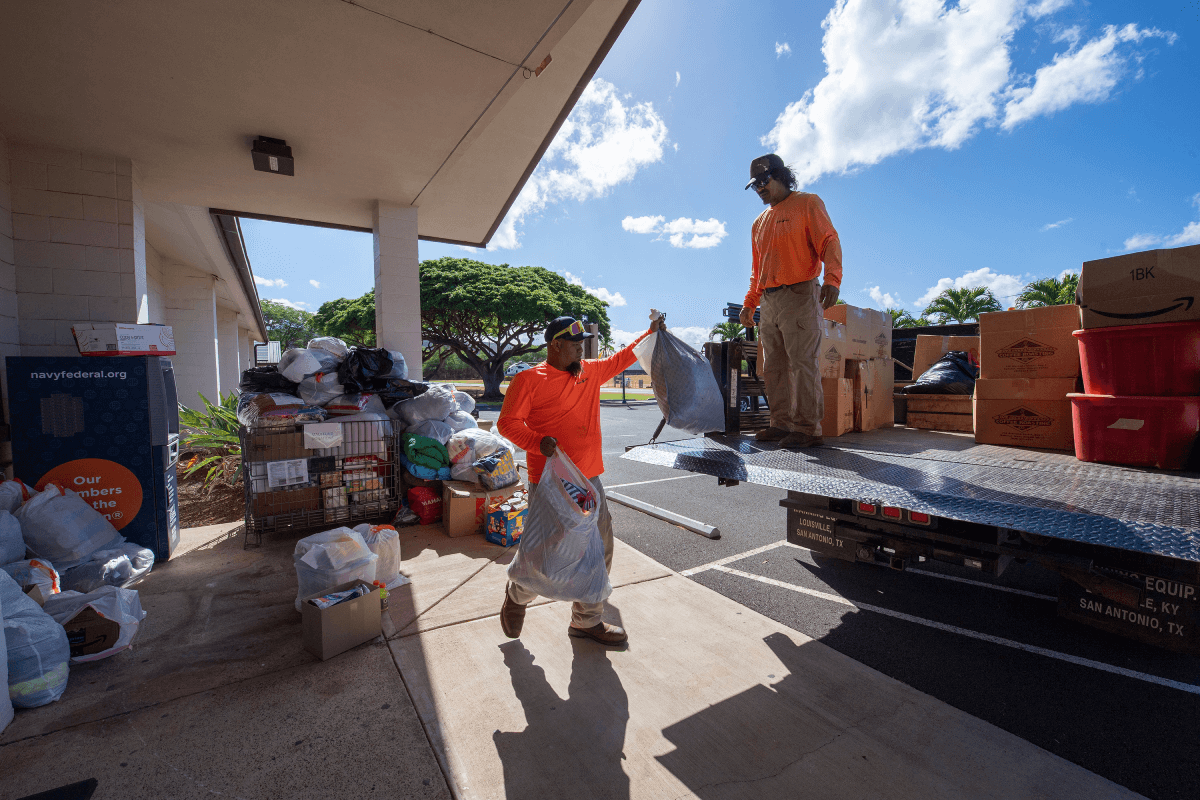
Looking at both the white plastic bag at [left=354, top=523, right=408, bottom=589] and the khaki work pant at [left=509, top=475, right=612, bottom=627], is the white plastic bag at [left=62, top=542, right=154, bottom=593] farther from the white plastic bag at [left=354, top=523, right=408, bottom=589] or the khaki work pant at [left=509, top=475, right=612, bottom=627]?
the khaki work pant at [left=509, top=475, right=612, bottom=627]

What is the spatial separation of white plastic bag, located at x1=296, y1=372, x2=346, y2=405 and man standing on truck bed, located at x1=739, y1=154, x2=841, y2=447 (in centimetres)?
368

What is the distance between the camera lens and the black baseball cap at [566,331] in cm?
262

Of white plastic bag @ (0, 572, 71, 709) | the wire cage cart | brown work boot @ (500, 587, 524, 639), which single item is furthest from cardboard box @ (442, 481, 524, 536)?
white plastic bag @ (0, 572, 71, 709)

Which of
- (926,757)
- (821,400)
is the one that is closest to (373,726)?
(926,757)

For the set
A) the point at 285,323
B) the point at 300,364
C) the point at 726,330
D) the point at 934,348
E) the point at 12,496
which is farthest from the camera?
the point at 285,323

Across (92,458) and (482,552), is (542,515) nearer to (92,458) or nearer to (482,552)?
(482,552)

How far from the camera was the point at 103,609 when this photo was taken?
8.11 ft

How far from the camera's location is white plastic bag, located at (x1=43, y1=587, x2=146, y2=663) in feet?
7.93

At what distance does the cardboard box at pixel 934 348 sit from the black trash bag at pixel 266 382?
5847 millimetres

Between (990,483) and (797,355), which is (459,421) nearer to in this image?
(797,355)

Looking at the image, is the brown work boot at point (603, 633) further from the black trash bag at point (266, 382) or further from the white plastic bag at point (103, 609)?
the black trash bag at point (266, 382)

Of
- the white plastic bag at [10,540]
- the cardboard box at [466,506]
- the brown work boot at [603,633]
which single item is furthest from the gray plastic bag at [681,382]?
the white plastic bag at [10,540]

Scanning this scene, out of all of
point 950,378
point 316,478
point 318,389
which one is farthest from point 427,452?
point 950,378

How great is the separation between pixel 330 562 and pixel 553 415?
157cm
